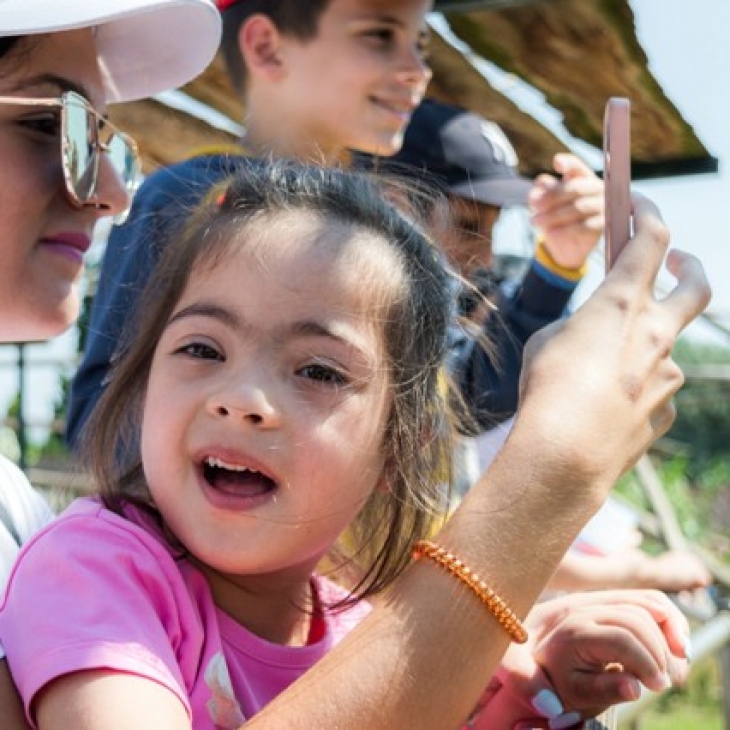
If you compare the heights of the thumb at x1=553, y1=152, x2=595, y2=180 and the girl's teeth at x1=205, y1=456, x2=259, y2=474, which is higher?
the girl's teeth at x1=205, y1=456, x2=259, y2=474

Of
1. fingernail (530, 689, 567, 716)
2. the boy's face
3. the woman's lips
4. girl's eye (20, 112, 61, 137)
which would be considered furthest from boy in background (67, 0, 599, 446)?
fingernail (530, 689, 567, 716)

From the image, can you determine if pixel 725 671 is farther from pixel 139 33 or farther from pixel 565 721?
pixel 139 33

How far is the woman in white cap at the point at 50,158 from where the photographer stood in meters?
1.81

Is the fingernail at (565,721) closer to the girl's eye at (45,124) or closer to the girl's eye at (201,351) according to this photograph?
the girl's eye at (201,351)

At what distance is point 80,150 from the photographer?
1.92m

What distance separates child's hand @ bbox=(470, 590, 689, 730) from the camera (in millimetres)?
1447

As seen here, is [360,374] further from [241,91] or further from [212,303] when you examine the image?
[241,91]

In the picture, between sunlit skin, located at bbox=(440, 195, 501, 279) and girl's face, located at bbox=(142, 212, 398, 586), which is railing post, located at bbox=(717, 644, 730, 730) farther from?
girl's face, located at bbox=(142, 212, 398, 586)

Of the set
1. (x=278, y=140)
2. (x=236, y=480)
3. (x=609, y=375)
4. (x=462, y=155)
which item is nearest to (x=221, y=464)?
(x=236, y=480)

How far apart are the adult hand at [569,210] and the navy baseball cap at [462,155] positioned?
459 mm

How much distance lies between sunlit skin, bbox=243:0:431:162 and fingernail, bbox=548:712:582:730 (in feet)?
A: 4.76

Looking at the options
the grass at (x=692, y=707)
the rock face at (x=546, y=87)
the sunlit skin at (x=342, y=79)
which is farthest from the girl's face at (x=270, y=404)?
the grass at (x=692, y=707)

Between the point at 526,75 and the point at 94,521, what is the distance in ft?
10.6

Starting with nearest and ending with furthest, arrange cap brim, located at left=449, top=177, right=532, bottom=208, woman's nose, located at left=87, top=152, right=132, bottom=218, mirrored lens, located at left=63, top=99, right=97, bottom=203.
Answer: mirrored lens, located at left=63, top=99, right=97, bottom=203
woman's nose, located at left=87, top=152, right=132, bottom=218
cap brim, located at left=449, top=177, right=532, bottom=208
